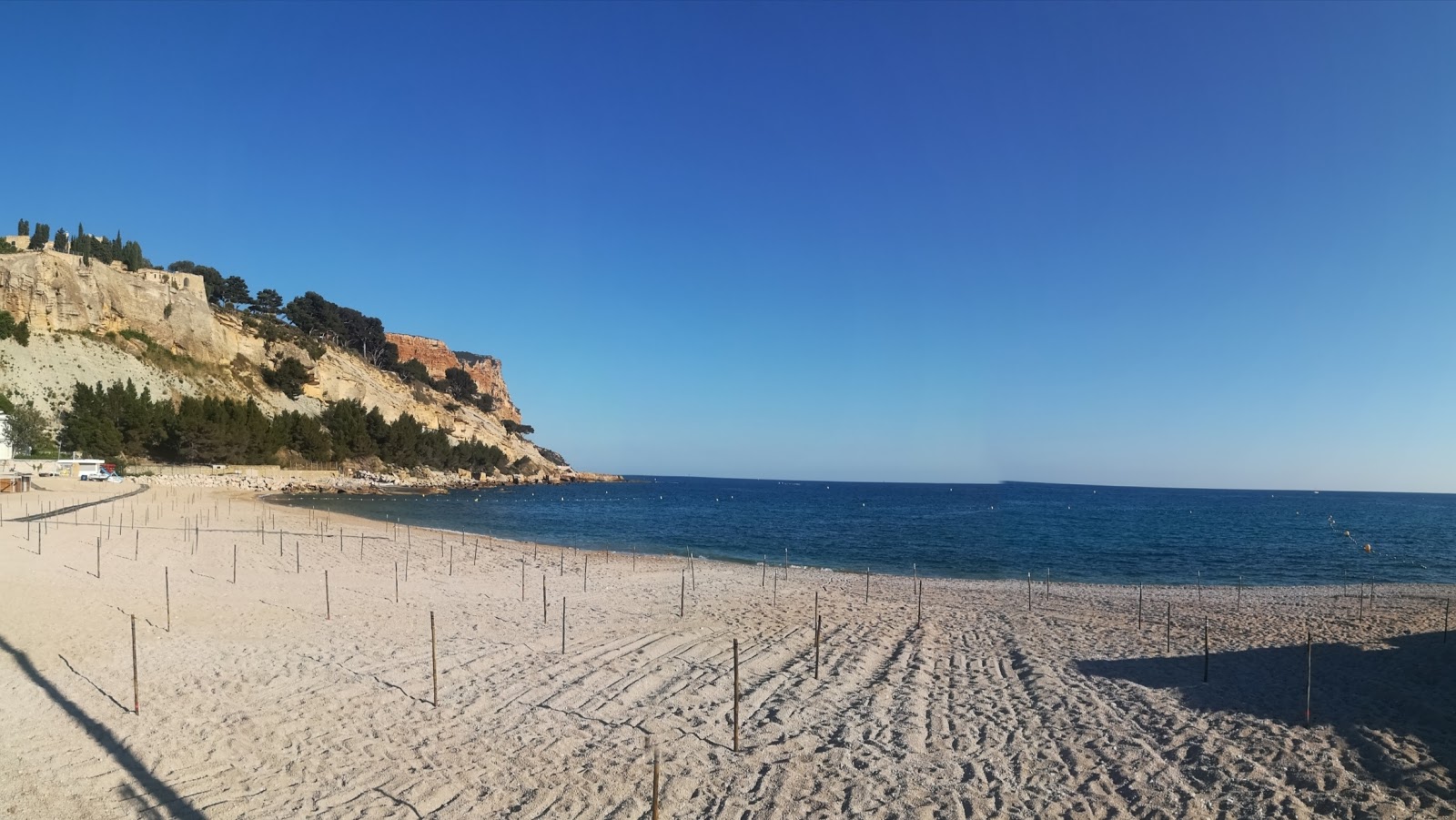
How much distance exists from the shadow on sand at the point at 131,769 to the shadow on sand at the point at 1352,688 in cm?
1335

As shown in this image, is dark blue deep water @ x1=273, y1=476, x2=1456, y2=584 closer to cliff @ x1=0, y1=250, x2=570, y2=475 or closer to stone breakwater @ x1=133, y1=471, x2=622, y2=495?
stone breakwater @ x1=133, y1=471, x2=622, y2=495

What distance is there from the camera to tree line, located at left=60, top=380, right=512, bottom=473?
2436 inches

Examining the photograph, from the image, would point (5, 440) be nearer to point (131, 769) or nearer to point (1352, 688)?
point (131, 769)

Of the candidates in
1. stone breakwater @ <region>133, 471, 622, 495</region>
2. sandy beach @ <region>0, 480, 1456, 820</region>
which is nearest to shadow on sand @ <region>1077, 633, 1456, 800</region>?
sandy beach @ <region>0, 480, 1456, 820</region>

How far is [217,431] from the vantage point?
217ft

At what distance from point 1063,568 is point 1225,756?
28.8 metres

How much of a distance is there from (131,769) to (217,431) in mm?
69608

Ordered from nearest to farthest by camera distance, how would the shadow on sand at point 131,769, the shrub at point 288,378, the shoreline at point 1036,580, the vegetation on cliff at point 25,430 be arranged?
the shadow on sand at point 131,769 → the shoreline at point 1036,580 → the vegetation on cliff at point 25,430 → the shrub at point 288,378

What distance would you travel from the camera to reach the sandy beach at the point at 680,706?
26.7ft

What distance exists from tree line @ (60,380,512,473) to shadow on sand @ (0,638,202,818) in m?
65.3

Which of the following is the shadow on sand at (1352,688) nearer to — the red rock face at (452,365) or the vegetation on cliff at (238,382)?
the vegetation on cliff at (238,382)

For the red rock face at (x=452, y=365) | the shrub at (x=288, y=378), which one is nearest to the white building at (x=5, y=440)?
the shrub at (x=288, y=378)

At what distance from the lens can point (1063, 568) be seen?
A: 3619 centimetres

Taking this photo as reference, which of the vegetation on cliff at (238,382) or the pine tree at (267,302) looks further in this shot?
the pine tree at (267,302)
